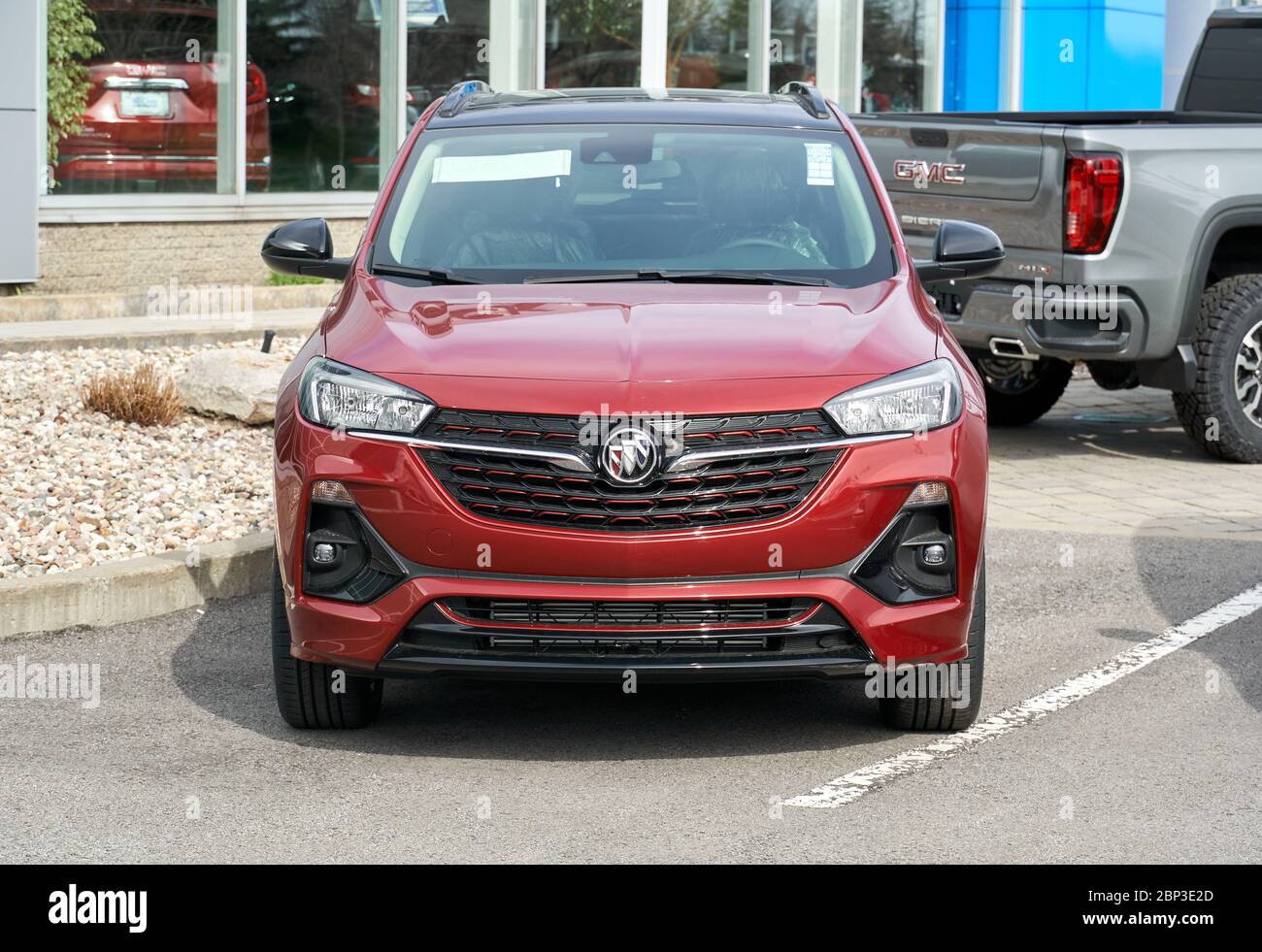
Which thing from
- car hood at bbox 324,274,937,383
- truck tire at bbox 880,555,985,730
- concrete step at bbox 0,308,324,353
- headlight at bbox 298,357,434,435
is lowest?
truck tire at bbox 880,555,985,730

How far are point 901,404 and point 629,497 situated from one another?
78 cm

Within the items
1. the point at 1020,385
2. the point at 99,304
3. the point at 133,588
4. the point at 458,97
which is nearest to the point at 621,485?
the point at 458,97

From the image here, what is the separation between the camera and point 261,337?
12.8 meters

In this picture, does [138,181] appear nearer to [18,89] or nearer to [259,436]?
[18,89]

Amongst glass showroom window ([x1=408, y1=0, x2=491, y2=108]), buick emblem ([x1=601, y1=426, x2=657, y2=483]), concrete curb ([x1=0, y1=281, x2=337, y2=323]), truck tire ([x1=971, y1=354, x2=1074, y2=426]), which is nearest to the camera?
buick emblem ([x1=601, y1=426, x2=657, y2=483])

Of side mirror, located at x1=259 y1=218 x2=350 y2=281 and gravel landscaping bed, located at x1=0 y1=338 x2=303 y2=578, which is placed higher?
side mirror, located at x1=259 y1=218 x2=350 y2=281

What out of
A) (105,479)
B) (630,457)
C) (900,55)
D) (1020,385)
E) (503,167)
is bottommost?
(105,479)

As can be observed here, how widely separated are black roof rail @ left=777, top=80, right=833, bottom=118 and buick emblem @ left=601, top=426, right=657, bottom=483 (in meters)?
2.20

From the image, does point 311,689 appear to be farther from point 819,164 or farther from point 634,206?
point 819,164

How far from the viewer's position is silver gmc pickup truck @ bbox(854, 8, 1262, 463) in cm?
961

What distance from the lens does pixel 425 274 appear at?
6.01 meters

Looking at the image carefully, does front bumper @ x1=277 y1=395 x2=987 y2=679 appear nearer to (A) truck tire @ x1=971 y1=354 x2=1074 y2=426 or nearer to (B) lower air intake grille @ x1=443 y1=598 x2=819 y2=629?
(B) lower air intake grille @ x1=443 y1=598 x2=819 y2=629

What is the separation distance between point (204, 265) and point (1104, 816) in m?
11.1

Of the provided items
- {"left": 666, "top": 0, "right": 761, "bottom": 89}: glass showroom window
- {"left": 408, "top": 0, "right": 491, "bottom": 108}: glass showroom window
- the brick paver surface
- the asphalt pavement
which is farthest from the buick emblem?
{"left": 666, "top": 0, "right": 761, "bottom": 89}: glass showroom window
